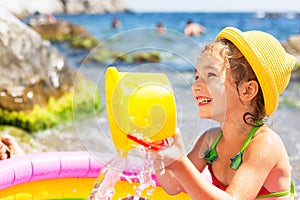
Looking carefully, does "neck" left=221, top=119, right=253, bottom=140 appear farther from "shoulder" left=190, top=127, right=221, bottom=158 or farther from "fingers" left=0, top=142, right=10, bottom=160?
"fingers" left=0, top=142, right=10, bottom=160

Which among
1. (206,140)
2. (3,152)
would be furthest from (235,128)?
(3,152)

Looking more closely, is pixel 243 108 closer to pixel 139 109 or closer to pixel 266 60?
pixel 266 60

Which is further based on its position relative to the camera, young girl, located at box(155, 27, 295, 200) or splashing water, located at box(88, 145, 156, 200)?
young girl, located at box(155, 27, 295, 200)

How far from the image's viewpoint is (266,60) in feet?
7.14

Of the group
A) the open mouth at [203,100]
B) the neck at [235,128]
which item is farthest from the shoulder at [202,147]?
the open mouth at [203,100]

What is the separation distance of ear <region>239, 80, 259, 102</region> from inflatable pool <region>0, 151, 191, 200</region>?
1226 mm

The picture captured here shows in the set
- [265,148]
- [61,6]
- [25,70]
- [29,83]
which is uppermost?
[265,148]

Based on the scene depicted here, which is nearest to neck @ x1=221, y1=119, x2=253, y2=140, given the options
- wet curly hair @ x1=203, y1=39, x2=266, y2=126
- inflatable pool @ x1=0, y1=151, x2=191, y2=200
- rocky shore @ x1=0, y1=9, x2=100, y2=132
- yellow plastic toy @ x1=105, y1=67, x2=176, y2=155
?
wet curly hair @ x1=203, y1=39, x2=266, y2=126

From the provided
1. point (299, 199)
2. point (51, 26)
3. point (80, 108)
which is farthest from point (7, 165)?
point (51, 26)

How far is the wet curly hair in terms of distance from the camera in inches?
85.1

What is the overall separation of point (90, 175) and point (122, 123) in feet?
5.48

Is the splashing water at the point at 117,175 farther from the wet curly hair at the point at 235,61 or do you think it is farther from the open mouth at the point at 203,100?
the wet curly hair at the point at 235,61

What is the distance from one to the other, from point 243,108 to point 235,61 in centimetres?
20

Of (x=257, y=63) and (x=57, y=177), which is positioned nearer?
(x=257, y=63)
